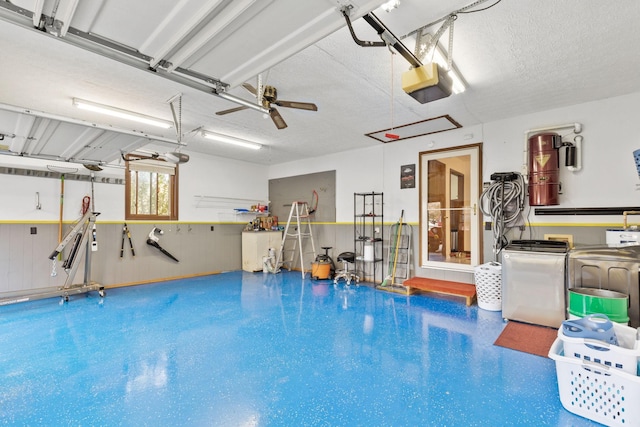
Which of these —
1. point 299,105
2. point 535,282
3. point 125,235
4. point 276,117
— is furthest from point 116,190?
point 535,282

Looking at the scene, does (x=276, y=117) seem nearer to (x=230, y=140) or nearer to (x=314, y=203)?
(x=230, y=140)

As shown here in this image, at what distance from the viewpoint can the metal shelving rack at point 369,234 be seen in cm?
608

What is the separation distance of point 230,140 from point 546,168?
528 centimetres

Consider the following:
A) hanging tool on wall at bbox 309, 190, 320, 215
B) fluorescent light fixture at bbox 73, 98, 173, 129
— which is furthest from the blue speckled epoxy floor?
hanging tool on wall at bbox 309, 190, 320, 215

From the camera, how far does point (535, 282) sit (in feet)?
12.0

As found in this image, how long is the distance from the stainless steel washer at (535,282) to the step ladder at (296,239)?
431 centimetres

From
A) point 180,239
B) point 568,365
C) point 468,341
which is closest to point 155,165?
point 180,239

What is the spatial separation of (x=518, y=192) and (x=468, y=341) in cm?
255

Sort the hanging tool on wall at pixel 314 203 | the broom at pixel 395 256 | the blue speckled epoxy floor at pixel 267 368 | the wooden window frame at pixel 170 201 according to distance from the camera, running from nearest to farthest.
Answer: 1. the blue speckled epoxy floor at pixel 267 368
2. the broom at pixel 395 256
3. the wooden window frame at pixel 170 201
4. the hanging tool on wall at pixel 314 203

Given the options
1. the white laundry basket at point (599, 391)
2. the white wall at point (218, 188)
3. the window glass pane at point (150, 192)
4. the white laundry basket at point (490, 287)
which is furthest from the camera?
the white wall at point (218, 188)

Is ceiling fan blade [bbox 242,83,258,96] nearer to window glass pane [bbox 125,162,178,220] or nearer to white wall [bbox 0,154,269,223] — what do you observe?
white wall [bbox 0,154,269,223]

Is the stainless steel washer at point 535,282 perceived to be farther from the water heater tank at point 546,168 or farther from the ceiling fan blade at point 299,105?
the ceiling fan blade at point 299,105

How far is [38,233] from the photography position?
508cm

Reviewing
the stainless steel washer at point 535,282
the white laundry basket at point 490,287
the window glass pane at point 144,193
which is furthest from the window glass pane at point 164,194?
the stainless steel washer at point 535,282
